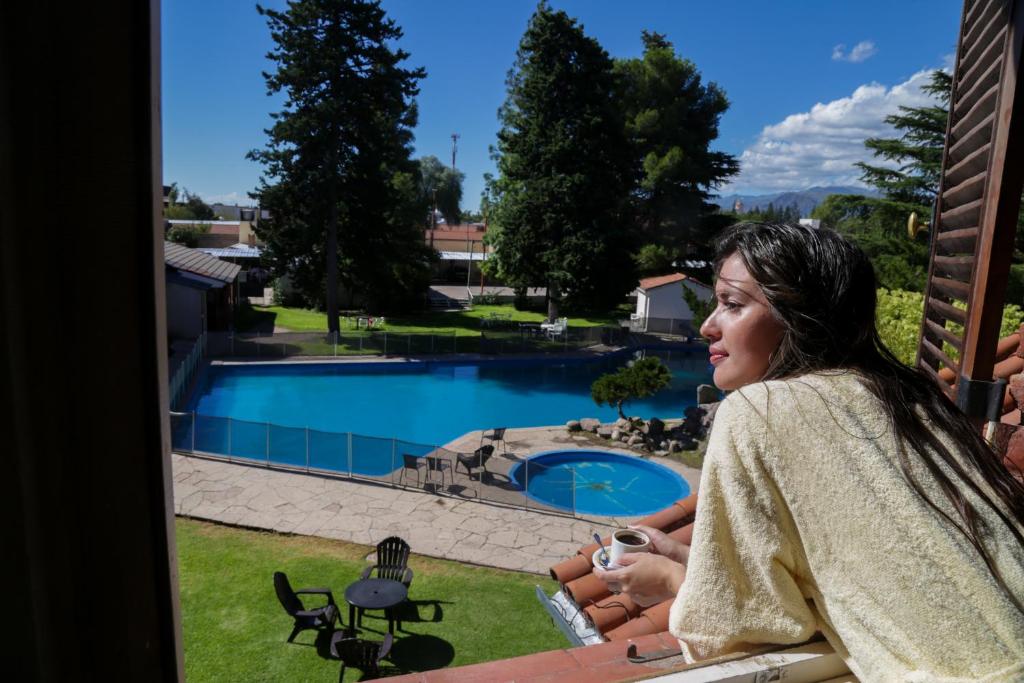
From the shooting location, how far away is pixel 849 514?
3.94ft

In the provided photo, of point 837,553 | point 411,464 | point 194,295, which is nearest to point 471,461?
point 411,464

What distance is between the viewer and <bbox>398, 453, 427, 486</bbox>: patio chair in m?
12.4

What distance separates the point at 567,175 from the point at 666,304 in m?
7.84

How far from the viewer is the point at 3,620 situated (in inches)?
30.2

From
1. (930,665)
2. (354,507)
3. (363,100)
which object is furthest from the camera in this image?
(363,100)

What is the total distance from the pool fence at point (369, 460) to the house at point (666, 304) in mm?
19163

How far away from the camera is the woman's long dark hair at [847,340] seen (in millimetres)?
1303

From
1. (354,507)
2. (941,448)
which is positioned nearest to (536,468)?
(354,507)

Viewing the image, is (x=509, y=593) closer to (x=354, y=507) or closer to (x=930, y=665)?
(x=354, y=507)

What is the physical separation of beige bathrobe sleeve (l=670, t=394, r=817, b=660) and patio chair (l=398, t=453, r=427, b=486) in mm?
11285

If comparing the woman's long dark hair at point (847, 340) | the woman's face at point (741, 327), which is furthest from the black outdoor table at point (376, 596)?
the woman's long dark hair at point (847, 340)

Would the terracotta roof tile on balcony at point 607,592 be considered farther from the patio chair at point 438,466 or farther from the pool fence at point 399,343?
the pool fence at point 399,343

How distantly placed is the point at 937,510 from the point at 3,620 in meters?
1.39

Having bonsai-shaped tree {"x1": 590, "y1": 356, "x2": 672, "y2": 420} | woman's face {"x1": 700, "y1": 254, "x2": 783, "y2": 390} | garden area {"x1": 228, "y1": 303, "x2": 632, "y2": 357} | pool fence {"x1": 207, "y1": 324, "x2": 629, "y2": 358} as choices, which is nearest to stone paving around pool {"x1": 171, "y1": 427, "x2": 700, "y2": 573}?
bonsai-shaped tree {"x1": 590, "y1": 356, "x2": 672, "y2": 420}
